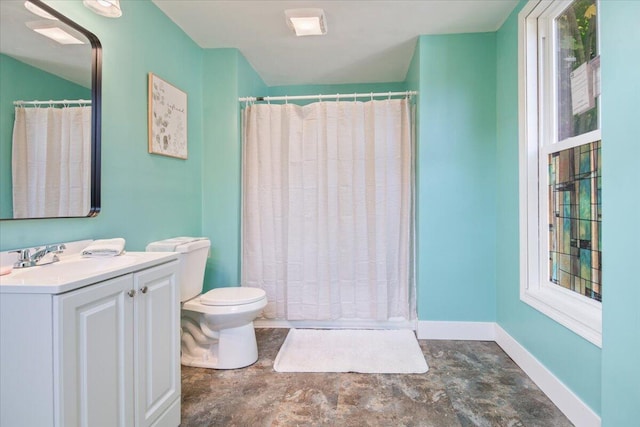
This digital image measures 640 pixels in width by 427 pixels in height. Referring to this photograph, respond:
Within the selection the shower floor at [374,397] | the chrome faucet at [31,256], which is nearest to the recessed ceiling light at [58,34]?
the chrome faucet at [31,256]

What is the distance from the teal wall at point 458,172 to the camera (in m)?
2.47

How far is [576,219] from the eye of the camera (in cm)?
171

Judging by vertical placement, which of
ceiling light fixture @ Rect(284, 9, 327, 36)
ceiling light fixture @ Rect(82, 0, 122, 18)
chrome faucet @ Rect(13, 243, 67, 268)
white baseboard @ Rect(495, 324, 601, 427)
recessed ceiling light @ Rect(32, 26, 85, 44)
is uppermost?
ceiling light fixture @ Rect(284, 9, 327, 36)

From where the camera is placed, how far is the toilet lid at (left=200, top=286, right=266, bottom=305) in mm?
2016

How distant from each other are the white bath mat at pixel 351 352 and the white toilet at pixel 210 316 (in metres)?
0.29

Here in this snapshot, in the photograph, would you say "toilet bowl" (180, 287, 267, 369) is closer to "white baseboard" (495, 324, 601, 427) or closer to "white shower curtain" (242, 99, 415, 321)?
"white shower curtain" (242, 99, 415, 321)

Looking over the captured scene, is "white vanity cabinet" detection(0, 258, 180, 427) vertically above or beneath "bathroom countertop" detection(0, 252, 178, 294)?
beneath

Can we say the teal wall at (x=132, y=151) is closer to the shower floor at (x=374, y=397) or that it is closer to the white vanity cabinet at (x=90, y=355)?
the white vanity cabinet at (x=90, y=355)

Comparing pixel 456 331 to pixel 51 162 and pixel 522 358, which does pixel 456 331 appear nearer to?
pixel 522 358

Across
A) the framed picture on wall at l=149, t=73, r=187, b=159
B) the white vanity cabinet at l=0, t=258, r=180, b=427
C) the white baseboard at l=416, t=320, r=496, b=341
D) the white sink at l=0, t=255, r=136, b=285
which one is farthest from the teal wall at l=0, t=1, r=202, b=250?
the white baseboard at l=416, t=320, r=496, b=341

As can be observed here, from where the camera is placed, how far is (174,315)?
150cm

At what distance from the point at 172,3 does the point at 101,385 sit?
214cm

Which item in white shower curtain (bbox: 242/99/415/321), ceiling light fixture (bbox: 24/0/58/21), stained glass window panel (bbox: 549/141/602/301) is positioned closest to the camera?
ceiling light fixture (bbox: 24/0/58/21)

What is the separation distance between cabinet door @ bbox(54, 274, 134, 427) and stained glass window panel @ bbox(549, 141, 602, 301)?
2.03 m
